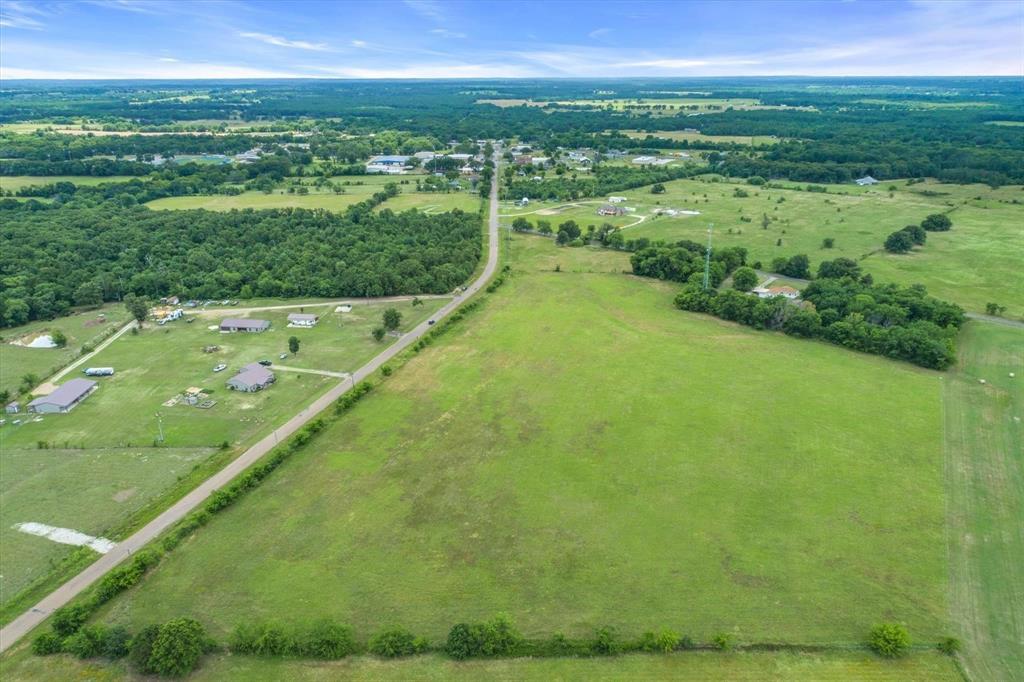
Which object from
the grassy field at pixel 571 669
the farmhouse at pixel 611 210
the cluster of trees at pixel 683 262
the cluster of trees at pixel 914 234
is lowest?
the grassy field at pixel 571 669

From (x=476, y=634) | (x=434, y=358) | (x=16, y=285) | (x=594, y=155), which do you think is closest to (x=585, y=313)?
(x=434, y=358)

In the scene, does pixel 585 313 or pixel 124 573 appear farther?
pixel 585 313

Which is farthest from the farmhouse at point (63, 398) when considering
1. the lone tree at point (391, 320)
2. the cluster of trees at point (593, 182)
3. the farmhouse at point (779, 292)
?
the cluster of trees at point (593, 182)

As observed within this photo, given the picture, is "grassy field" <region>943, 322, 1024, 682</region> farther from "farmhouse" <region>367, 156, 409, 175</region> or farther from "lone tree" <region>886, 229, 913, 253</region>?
"farmhouse" <region>367, 156, 409, 175</region>

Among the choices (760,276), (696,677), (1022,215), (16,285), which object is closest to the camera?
(696,677)

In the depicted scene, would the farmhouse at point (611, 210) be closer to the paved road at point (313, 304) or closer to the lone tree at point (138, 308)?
the paved road at point (313, 304)

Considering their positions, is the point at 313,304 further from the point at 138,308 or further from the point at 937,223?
the point at 937,223

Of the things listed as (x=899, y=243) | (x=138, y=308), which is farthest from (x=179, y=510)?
(x=899, y=243)

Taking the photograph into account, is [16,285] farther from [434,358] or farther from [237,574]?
[237,574]
